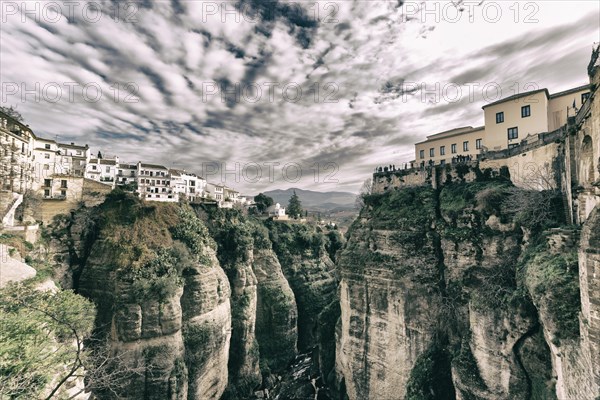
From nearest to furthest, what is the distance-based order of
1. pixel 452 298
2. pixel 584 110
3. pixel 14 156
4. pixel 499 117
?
1. pixel 584 110
2. pixel 452 298
3. pixel 499 117
4. pixel 14 156

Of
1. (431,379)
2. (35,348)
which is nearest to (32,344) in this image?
(35,348)

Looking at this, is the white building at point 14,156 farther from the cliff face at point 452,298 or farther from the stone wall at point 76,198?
the cliff face at point 452,298

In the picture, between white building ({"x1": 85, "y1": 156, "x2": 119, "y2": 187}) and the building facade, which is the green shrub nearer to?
the building facade

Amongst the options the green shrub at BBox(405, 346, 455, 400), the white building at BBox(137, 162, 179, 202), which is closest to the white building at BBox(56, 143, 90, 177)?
the white building at BBox(137, 162, 179, 202)

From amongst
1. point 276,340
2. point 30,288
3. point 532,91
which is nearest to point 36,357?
point 30,288

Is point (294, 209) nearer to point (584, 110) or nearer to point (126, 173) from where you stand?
point (126, 173)

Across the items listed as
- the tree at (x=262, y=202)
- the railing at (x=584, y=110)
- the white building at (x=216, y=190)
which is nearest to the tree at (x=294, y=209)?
the tree at (x=262, y=202)
